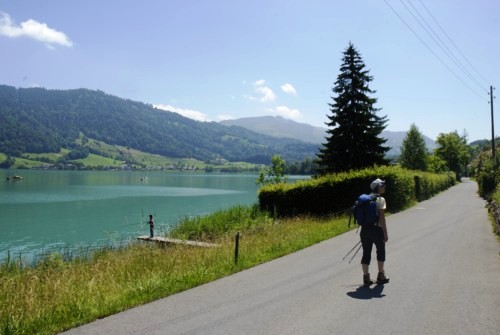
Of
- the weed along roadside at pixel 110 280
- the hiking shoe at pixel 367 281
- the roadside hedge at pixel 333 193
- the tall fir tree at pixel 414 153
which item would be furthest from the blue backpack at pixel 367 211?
the tall fir tree at pixel 414 153

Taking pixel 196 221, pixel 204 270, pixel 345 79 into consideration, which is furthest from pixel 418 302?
pixel 345 79

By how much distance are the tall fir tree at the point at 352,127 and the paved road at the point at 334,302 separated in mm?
26147

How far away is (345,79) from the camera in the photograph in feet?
126

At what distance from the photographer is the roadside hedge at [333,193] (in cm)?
2408

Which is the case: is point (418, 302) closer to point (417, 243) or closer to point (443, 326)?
point (443, 326)

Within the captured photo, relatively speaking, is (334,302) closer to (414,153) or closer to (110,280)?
(110,280)

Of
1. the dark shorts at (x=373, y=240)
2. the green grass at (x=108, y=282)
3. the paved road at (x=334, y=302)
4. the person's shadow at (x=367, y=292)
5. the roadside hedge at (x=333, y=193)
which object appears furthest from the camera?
the roadside hedge at (x=333, y=193)

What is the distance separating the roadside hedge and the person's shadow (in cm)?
1526

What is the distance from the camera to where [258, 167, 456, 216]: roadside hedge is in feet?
79.0

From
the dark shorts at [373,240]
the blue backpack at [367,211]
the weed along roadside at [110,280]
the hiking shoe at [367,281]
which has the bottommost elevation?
the weed along roadside at [110,280]

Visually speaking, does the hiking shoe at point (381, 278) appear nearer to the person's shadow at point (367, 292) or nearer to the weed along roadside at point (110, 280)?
the person's shadow at point (367, 292)

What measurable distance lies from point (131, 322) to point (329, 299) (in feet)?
11.1

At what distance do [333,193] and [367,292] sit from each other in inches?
672

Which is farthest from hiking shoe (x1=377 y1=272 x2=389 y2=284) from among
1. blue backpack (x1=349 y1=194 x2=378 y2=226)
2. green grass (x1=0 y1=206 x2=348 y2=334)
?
green grass (x1=0 y1=206 x2=348 y2=334)
